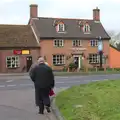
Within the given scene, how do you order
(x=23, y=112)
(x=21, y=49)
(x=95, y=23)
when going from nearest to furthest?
1. (x=23, y=112)
2. (x=21, y=49)
3. (x=95, y=23)

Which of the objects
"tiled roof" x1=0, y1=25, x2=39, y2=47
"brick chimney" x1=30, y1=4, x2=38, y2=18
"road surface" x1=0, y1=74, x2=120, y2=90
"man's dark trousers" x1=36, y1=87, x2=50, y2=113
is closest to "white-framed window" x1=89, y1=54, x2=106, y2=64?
"tiled roof" x1=0, y1=25, x2=39, y2=47

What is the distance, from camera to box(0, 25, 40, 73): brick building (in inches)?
2098

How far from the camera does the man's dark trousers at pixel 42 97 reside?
37.1ft

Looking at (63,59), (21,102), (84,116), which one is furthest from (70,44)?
(84,116)

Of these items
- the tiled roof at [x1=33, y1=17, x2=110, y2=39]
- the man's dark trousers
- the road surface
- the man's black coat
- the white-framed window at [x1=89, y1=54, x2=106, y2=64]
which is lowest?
the road surface

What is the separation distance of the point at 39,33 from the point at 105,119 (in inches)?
1852

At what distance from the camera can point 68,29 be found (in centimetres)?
5869

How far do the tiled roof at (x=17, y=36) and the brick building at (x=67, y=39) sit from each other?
1.07m

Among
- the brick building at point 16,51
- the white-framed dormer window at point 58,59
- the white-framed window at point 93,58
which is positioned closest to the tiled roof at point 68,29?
the brick building at point 16,51

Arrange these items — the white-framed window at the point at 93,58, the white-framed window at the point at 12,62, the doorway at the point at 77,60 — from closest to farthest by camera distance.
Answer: the white-framed window at the point at 12,62
the doorway at the point at 77,60
the white-framed window at the point at 93,58

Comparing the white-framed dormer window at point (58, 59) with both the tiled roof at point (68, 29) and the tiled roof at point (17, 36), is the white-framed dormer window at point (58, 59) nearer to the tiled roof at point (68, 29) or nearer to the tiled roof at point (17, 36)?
the tiled roof at point (68, 29)

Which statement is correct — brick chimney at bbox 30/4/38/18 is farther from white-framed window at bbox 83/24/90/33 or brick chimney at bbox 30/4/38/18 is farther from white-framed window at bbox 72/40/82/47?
white-framed window at bbox 83/24/90/33

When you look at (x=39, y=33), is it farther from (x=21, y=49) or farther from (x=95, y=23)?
(x=95, y=23)

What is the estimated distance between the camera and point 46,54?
2178 inches
